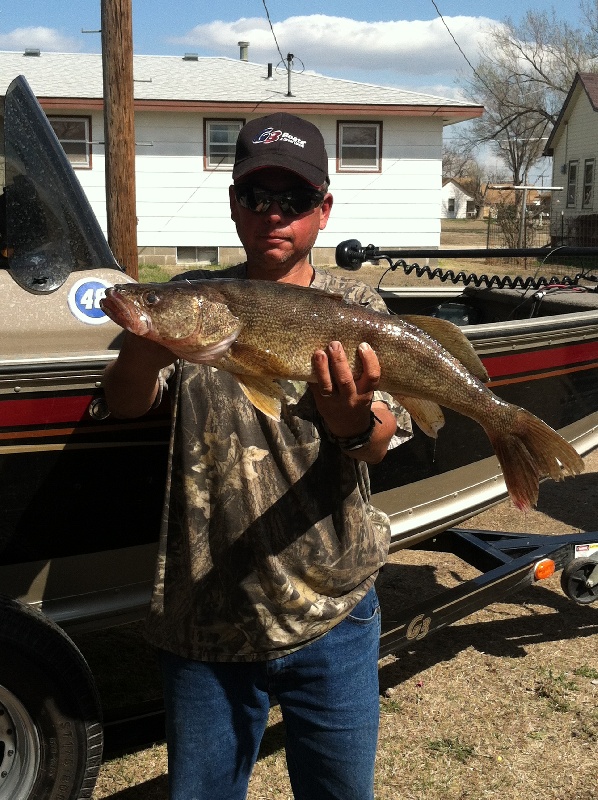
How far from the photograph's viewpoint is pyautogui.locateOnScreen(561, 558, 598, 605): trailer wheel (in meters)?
4.67

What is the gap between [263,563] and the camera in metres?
2.22

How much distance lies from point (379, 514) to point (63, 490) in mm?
1217

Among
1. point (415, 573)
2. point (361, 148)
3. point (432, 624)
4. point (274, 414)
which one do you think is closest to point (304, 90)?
point (361, 148)

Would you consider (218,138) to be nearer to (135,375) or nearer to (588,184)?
(588,184)

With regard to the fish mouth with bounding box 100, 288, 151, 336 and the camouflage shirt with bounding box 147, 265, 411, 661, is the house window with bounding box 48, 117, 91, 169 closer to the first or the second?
the camouflage shirt with bounding box 147, 265, 411, 661

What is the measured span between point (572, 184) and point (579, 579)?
34006mm

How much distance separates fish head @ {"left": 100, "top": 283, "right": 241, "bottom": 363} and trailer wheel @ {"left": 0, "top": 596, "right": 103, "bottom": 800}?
4.46 feet

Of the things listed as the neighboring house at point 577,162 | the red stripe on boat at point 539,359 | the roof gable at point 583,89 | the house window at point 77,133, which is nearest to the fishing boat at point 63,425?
the red stripe on boat at point 539,359

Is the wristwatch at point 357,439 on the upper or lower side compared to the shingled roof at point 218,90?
lower

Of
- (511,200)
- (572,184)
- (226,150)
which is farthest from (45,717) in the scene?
(511,200)

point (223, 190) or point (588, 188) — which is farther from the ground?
point (588, 188)

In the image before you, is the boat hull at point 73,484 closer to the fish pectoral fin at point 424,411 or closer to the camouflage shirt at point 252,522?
the camouflage shirt at point 252,522

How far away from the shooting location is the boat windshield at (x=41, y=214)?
334 centimetres

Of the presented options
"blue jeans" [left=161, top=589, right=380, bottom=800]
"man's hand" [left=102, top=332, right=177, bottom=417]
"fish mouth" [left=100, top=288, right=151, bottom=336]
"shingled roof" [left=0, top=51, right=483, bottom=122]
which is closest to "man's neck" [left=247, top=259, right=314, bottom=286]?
"man's hand" [left=102, top=332, right=177, bottom=417]
